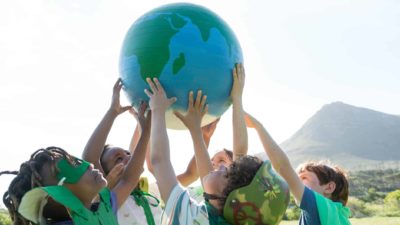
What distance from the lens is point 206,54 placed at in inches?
147

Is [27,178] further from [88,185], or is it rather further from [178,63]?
[178,63]

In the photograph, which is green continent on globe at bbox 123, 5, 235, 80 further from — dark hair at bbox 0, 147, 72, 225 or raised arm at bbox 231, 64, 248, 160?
dark hair at bbox 0, 147, 72, 225

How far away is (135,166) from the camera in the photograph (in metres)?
3.82

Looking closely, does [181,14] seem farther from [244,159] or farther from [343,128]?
[343,128]

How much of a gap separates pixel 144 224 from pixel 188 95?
121 cm

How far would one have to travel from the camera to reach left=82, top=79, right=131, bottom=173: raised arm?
386 cm

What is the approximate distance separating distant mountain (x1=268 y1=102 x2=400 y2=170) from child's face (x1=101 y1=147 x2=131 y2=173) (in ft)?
447

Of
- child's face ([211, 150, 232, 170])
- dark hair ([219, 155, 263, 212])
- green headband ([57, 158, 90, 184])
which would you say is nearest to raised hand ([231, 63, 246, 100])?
child's face ([211, 150, 232, 170])

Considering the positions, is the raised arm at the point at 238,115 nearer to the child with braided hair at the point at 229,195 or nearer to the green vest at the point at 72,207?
the child with braided hair at the point at 229,195

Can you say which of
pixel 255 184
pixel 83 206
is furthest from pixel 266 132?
pixel 83 206

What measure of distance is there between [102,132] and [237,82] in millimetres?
1165

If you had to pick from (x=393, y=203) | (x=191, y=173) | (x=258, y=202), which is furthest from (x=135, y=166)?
(x=393, y=203)

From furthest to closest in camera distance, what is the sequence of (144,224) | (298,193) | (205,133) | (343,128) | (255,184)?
(343,128)
(205,133)
(144,224)
(298,193)
(255,184)

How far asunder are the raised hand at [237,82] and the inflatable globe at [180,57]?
41 mm
